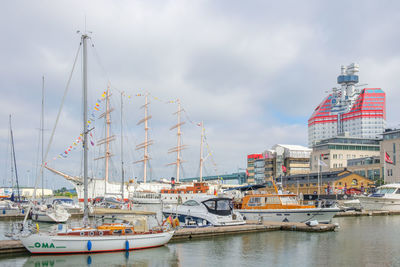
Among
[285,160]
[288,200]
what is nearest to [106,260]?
[288,200]

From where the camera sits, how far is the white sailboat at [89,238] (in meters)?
23.6

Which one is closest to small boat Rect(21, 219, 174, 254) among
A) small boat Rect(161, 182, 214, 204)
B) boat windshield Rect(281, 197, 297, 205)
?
boat windshield Rect(281, 197, 297, 205)

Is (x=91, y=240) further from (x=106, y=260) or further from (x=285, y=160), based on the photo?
(x=285, y=160)

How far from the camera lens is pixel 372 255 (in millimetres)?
25188

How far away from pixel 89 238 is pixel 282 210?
863 inches

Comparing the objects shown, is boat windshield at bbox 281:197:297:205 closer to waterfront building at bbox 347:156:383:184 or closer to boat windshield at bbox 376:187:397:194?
boat windshield at bbox 376:187:397:194

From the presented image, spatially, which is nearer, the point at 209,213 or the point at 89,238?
the point at 89,238

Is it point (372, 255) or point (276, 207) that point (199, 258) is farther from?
point (276, 207)

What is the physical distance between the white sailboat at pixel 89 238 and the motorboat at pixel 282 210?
15082mm

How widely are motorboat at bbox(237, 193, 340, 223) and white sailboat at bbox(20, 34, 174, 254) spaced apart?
15082 mm

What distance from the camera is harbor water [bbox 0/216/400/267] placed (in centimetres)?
2317

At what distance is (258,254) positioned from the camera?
26.0 meters

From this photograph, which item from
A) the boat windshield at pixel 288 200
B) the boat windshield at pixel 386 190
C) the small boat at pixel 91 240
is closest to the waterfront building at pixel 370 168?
the boat windshield at pixel 386 190

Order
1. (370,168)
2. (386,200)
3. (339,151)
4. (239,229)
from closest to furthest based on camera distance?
(239,229) < (386,200) < (370,168) < (339,151)
